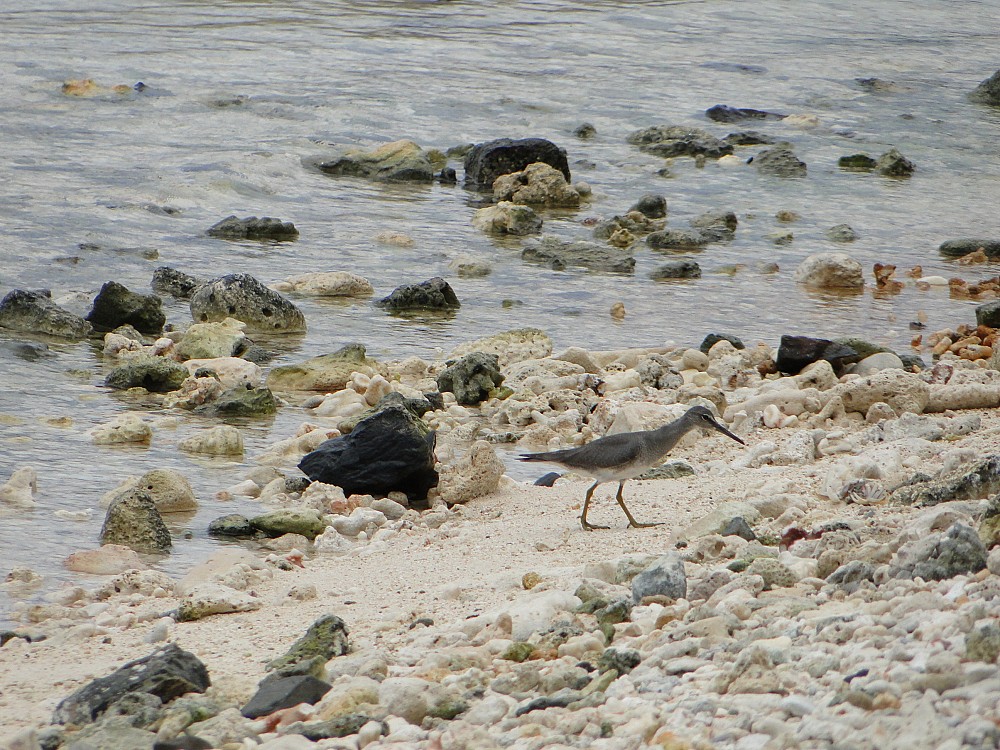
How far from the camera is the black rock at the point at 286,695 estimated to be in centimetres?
412

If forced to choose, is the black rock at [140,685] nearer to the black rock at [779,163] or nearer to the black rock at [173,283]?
the black rock at [173,283]

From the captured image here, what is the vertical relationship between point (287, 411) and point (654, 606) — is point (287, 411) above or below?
below

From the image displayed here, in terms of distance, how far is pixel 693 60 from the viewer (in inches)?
1089

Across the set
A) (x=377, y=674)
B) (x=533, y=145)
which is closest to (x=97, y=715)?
(x=377, y=674)

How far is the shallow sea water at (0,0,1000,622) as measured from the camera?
1046 centimetres

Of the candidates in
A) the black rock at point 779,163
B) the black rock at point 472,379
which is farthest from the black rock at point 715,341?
the black rock at point 779,163

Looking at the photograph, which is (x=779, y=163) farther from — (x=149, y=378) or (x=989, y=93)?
(x=149, y=378)

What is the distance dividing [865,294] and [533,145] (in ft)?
20.3

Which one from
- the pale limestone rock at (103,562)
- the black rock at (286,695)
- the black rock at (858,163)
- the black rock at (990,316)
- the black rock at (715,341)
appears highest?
the black rock at (286,695)

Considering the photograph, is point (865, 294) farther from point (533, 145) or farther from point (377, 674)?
point (377, 674)

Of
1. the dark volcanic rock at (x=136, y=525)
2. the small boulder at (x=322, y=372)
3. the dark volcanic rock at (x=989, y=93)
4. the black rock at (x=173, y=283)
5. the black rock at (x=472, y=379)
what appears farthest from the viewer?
the dark volcanic rock at (x=989, y=93)

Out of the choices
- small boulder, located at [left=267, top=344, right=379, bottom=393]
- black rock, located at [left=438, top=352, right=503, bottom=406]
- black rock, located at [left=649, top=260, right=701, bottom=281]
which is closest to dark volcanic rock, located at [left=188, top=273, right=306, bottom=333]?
small boulder, located at [left=267, top=344, right=379, bottom=393]

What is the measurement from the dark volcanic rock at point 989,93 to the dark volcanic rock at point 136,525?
2203 centimetres

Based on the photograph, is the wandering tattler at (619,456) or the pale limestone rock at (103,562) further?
the pale limestone rock at (103,562)
